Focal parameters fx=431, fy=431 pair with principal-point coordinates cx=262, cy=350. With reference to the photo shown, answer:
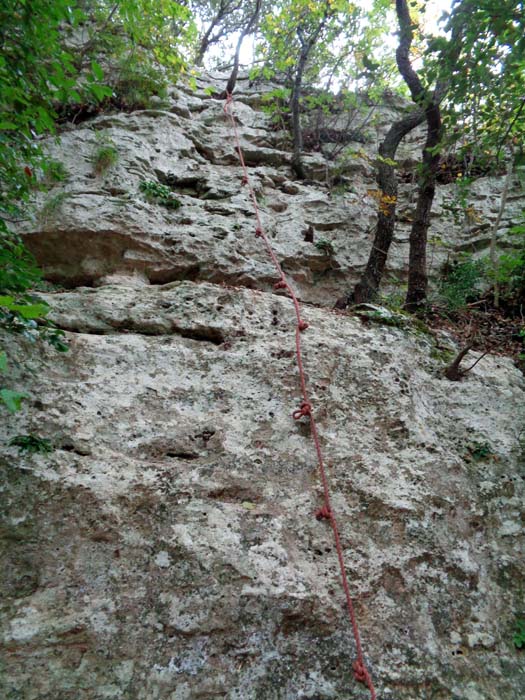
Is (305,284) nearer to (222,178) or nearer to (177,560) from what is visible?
(222,178)

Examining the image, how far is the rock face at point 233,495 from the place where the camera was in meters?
1.92

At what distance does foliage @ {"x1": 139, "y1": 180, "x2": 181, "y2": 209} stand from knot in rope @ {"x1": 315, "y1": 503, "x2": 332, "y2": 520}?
3.44 metres

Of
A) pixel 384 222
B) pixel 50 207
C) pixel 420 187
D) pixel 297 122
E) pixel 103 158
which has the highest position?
pixel 297 122

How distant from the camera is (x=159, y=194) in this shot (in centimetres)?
452

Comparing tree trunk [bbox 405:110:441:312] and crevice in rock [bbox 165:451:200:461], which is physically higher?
tree trunk [bbox 405:110:441:312]

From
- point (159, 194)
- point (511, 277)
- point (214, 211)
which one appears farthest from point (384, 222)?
point (159, 194)

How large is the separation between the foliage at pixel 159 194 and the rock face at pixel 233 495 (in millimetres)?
300

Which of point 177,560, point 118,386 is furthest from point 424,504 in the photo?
point 118,386

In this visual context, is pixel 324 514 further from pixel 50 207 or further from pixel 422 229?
pixel 422 229

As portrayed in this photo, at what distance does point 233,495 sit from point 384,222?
3.93 m

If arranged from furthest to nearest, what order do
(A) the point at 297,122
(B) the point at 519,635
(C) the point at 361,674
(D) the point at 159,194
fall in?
(A) the point at 297,122 < (D) the point at 159,194 < (B) the point at 519,635 < (C) the point at 361,674

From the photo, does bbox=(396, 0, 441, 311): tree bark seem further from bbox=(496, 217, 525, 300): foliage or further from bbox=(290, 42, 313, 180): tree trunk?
bbox=(290, 42, 313, 180): tree trunk

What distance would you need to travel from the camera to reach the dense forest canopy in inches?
102

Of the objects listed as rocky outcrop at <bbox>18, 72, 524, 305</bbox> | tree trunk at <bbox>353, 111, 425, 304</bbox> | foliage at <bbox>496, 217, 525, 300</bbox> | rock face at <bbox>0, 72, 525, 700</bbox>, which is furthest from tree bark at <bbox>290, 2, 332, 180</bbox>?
foliage at <bbox>496, 217, 525, 300</bbox>
